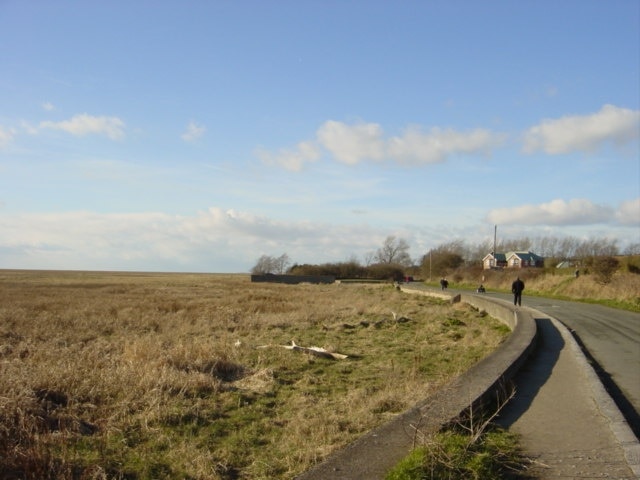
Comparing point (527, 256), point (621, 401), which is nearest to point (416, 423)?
point (621, 401)

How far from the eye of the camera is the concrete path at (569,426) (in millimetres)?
4117

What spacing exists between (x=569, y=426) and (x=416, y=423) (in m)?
1.53

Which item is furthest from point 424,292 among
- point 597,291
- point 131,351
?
point 131,351

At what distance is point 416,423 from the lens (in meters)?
4.91

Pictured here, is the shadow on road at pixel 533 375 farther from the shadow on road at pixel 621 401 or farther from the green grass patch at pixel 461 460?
the green grass patch at pixel 461 460

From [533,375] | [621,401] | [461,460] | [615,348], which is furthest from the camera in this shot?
[615,348]

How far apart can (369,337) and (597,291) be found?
19933mm

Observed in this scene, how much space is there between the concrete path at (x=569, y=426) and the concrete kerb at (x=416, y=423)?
271 mm

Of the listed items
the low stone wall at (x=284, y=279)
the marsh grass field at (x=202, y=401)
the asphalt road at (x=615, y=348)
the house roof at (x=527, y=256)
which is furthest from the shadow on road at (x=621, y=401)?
the house roof at (x=527, y=256)

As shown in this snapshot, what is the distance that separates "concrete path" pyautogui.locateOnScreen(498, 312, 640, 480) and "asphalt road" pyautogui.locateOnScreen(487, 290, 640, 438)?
1.28 feet

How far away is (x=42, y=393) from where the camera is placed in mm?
7316

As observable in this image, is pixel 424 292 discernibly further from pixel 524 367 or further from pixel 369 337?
pixel 524 367

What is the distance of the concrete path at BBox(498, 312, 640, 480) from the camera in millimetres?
4117

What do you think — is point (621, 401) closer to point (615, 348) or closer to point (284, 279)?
point (615, 348)
